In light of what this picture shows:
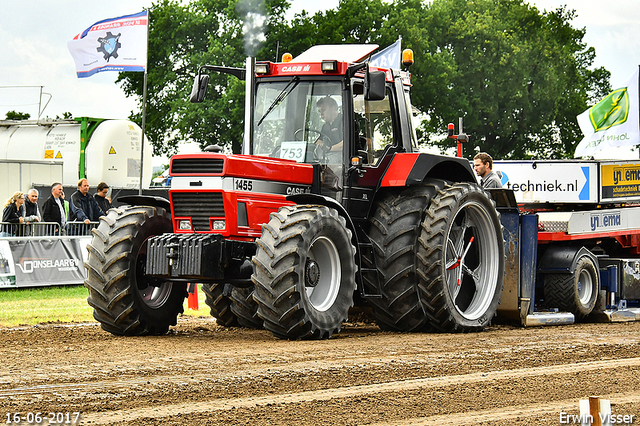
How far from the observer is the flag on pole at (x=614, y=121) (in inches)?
785

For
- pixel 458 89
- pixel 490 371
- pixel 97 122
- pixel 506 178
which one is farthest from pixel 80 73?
pixel 458 89

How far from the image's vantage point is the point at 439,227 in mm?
9289

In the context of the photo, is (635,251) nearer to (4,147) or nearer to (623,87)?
(623,87)

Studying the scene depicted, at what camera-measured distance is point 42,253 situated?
15.3 m

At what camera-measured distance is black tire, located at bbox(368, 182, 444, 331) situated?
919cm

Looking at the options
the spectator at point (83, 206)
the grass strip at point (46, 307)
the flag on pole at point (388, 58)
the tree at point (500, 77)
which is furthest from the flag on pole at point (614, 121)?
the tree at point (500, 77)

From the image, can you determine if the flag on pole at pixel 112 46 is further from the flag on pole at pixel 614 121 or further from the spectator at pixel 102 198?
the flag on pole at pixel 614 121

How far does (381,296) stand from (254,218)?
5.29 ft

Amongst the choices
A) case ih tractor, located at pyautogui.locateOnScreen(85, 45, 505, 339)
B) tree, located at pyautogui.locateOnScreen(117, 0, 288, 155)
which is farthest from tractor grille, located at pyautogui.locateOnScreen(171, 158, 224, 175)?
tree, located at pyautogui.locateOnScreen(117, 0, 288, 155)

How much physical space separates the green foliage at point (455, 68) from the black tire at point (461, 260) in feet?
98.5

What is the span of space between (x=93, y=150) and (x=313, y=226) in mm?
15137

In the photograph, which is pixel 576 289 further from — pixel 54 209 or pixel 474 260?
pixel 54 209

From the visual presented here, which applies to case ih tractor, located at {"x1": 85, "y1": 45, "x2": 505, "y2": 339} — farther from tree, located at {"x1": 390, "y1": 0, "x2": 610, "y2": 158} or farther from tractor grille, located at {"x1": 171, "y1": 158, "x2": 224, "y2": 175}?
tree, located at {"x1": 390, "y1": 0, "x2": 610, "y2": 158}

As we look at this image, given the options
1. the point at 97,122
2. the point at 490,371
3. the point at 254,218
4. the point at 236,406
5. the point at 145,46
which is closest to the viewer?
the point at 236,406
